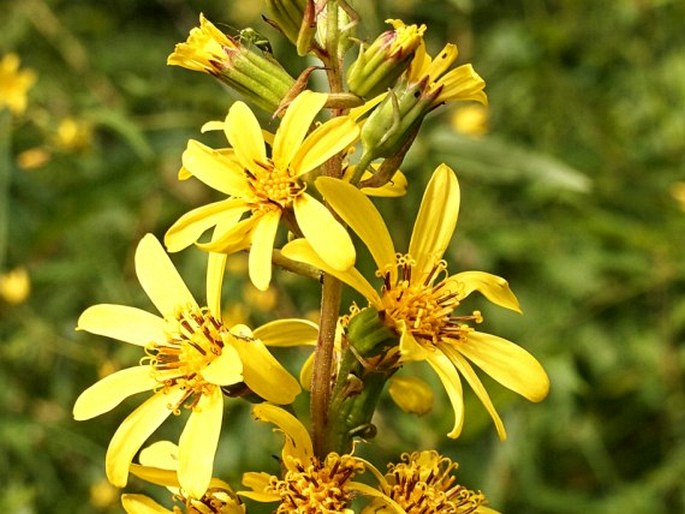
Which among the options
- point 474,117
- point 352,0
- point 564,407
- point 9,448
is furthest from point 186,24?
point 352,0

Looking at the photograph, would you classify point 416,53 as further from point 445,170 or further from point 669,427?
point 669,427

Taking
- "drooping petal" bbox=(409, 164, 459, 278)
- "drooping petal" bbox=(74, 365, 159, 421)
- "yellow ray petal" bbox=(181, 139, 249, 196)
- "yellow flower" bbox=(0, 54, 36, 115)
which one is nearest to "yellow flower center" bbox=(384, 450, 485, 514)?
"drooping petal" bbox=(409, 164, 459, 278)

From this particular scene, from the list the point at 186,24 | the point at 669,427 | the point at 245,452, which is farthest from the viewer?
the point at 186,24

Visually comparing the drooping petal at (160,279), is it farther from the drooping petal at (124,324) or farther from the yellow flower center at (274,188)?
the yellow flower center at (274,188)

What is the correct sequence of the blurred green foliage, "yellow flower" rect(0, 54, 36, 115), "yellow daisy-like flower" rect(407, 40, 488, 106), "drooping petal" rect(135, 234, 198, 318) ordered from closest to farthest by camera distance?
"yellow daisy-like flower" rect(407, 40, 488, 106) → "drooping petal" rect(135, 234, 198, 318) → the blurred green foliage → "yellow flower" rect(0, 54, 36, 115)

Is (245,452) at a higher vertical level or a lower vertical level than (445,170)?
lower

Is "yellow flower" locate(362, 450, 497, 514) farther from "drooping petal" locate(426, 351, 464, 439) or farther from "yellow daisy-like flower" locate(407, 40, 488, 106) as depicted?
"yellow daisy-like flower" locate(407, 40, 488, 106)

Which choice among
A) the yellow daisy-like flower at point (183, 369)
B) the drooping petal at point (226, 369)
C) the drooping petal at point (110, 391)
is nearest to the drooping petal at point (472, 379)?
the yellow daisy-like flower at point (183, 369)
